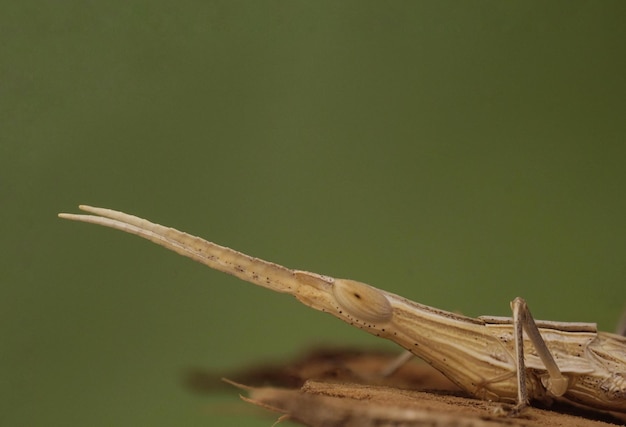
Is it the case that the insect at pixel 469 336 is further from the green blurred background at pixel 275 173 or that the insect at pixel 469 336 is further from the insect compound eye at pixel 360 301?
the green blurred background at pixel 275 173

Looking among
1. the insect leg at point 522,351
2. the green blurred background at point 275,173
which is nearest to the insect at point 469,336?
the insect leg at point 522,351

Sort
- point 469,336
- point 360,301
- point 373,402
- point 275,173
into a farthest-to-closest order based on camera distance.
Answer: point 275,173 < point 469,336 < point 360,301 < point 373,402

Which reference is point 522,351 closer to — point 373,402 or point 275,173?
point 373,402

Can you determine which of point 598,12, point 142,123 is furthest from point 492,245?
point 142,123

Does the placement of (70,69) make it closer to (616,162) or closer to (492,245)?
(492,245)

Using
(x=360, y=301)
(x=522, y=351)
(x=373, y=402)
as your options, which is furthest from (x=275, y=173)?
(x=373, y=402)

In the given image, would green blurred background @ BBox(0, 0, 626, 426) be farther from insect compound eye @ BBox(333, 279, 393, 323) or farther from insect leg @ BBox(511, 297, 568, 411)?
insect leg @ BBox(511, 297, 568, 411)

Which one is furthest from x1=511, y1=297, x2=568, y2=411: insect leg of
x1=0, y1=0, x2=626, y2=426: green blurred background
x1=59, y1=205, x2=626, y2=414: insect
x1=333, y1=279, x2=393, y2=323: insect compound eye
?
x1=0, y1=0, x2=626, y2=426: green blurred background
